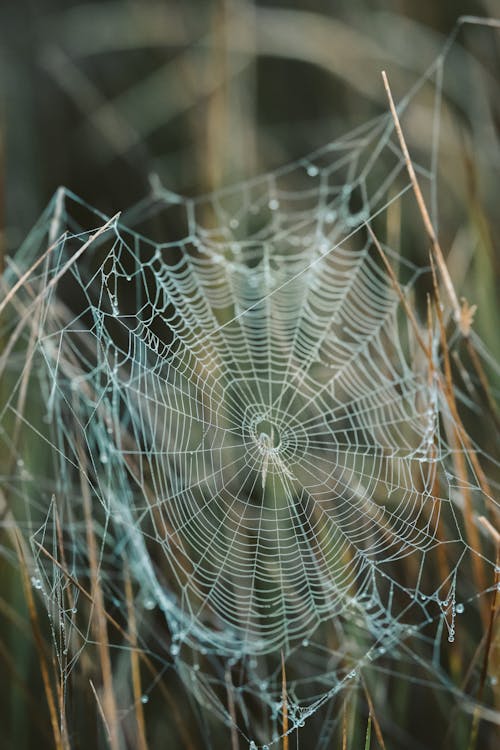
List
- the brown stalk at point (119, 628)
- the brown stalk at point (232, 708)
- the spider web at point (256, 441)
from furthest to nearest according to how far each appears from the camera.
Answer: the spider web at point (256, 441), the brown stalk at point (232, 708), the brown stalk at point (119, 628)

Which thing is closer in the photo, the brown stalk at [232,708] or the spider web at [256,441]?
the brown stalk at [232,708]

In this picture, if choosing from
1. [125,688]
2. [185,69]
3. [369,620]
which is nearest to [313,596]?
[369,620]

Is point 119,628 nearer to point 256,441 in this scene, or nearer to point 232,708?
point 232,708

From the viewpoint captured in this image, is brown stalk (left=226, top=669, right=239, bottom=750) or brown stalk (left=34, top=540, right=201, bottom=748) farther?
brown stalk (left=226, top=669, right=239, bottom=750)

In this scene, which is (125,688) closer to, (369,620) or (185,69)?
(369,620)

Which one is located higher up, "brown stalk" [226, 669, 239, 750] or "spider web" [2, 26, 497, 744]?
"spider web" [2, 26, 497, 744]

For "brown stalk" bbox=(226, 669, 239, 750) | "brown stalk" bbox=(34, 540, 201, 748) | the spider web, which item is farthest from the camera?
the spider web

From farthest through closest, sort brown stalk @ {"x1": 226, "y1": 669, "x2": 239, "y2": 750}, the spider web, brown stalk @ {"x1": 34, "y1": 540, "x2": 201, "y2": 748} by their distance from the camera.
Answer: the spider web < brown stalk @ {"x1": 226, "y1": 669, "x2": 239, "y2": 750} < brown stalk @ {"x1": 34, "y1": 540, "x2": 201, "y2": 748}

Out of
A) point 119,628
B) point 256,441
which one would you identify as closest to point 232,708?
point 119,628
